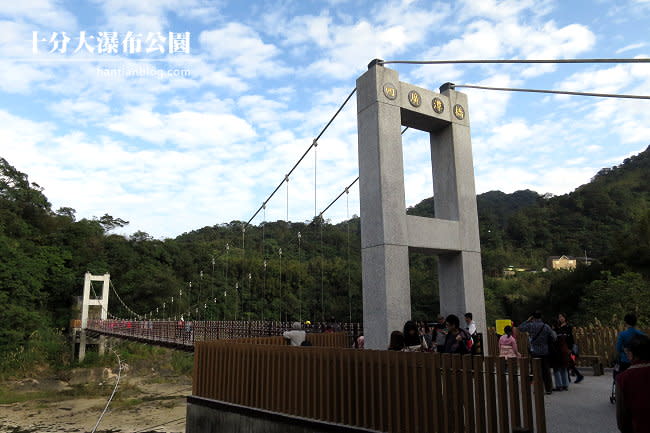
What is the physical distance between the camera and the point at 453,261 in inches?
320

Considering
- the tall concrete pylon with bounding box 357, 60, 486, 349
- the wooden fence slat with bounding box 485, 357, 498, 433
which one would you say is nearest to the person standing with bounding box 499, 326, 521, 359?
the tall concrete pylon with bounding box 357, 60, 486, 349

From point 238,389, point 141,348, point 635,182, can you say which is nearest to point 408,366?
point 238,389

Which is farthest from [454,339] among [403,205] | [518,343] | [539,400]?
[518,343]

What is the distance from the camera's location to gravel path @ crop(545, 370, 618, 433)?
4.18 metres

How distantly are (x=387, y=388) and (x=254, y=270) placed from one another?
33.8 meters

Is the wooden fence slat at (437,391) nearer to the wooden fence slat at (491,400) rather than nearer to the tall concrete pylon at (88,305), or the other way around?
the wooden fence slat at (491,400)

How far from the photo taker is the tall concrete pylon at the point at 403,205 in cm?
701

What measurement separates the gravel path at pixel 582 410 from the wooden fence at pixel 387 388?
0.88ft

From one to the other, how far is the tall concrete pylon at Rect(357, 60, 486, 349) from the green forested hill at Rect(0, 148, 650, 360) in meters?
12.1

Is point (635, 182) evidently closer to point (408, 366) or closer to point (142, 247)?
point (142, 247)

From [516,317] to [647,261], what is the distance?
41.8 feet

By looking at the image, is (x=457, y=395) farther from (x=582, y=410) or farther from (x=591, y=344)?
(x=591, y=344)

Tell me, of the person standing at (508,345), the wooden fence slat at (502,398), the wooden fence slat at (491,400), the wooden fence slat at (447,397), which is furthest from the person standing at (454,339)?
the person standing at (508,345)

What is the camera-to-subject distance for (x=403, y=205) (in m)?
7.30
